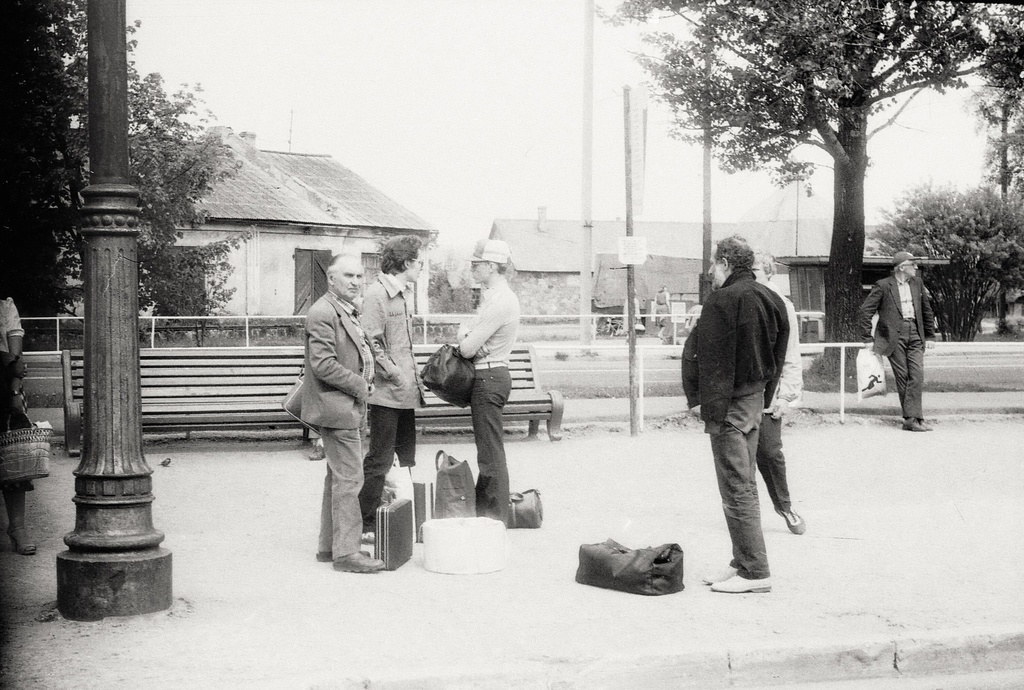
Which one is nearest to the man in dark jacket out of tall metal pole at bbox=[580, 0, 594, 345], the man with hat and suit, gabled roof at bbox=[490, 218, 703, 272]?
the man with hat and suit

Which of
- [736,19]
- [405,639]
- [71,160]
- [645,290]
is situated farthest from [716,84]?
[645,290]

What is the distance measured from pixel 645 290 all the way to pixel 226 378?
51.0 m

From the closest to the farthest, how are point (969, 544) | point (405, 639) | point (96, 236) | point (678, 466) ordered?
point (405, 639) → point (96, 236) → point (969, 544) → point (678, 466)

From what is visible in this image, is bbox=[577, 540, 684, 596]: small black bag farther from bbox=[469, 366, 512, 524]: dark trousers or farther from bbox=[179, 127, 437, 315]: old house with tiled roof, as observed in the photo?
bbox=[179, 127, 437, 315]: old house with tiled roof

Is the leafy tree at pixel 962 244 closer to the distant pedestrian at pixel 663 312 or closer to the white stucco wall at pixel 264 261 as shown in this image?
the distant pedestrian at pixel 663 312

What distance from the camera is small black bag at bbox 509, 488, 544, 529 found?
7.61 meters

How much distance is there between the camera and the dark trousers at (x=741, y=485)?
6086 mm

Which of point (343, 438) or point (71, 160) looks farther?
point (71, 160)

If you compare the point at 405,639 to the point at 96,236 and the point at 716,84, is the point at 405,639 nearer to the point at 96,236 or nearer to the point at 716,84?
the point at 96,236

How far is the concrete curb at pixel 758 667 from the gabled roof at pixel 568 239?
61.1 metres

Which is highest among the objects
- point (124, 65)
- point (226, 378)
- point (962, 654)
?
point (124, 65)

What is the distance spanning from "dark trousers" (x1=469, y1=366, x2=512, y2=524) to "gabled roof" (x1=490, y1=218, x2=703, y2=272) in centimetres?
5911

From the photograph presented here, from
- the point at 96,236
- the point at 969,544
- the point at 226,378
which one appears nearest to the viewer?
the point at 96,236

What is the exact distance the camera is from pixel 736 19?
A: 658 inches
